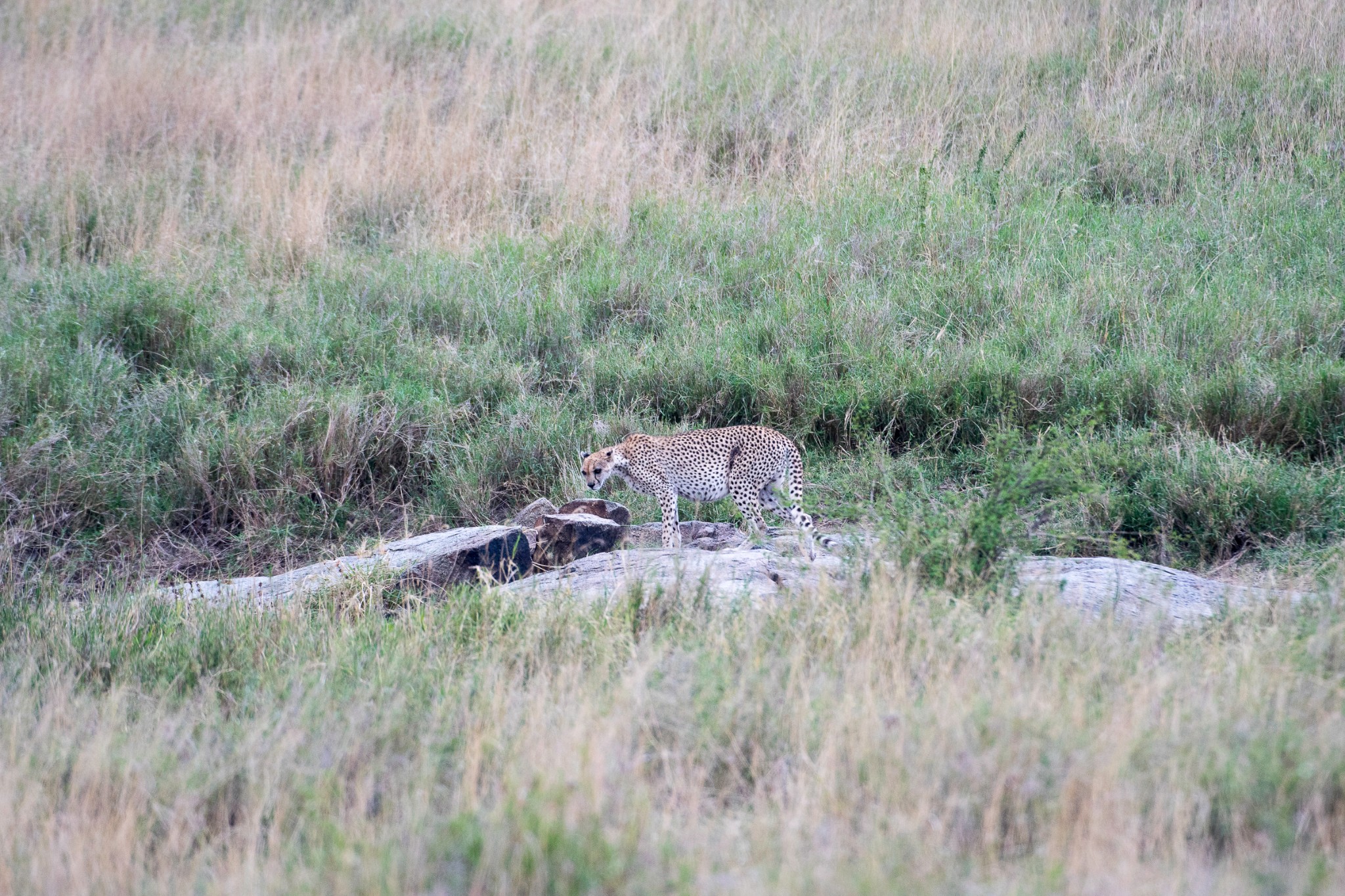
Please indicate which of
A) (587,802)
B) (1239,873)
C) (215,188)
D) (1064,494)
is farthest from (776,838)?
(215,188)

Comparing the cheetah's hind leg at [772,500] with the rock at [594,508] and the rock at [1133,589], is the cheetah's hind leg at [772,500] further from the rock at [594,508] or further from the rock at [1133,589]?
the rock at [1133,589]

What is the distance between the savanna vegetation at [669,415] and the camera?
136 inches

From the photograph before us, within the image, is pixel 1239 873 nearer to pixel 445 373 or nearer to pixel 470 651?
pixel 470 651

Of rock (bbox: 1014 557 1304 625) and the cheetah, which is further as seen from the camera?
the cheetah

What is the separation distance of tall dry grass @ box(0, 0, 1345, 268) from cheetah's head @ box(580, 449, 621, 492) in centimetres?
366

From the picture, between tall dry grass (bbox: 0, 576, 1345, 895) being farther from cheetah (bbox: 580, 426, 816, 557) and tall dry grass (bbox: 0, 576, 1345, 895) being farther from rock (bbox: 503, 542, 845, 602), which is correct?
cheetah (bbox: 580, 426, 816, 557)

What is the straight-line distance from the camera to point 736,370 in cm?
839

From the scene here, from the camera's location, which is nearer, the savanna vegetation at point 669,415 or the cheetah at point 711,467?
the savanna vegetation at point 669,415

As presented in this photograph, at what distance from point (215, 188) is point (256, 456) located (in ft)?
14.2

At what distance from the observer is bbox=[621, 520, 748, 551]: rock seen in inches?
277

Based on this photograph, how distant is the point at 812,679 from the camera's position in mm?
4305

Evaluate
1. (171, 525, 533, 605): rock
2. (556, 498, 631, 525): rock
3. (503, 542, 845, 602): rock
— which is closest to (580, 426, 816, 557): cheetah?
(556, 498, 631, 525): rock

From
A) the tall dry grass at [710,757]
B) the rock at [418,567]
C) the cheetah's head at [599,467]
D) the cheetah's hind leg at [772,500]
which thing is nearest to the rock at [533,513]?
the cheetah's head at [599,467]

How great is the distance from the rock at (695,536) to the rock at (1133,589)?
1867 millimetres
